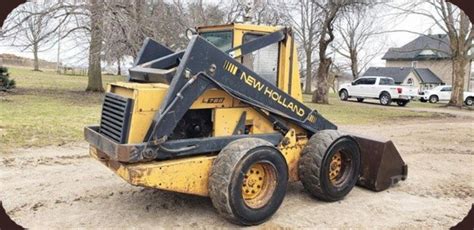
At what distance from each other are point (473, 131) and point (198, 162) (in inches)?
492

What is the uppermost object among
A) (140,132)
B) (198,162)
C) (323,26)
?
(323,26)

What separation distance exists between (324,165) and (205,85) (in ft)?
6.13

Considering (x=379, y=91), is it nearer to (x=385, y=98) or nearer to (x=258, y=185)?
(x=385, y=98)

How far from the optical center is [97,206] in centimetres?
526

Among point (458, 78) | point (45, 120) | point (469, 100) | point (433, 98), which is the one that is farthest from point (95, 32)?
point (433, 98)

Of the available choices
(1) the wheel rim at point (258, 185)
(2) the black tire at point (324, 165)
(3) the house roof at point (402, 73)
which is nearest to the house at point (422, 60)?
(3) the house roof at point (402, 73)

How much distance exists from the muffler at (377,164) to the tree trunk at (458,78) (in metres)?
21.2

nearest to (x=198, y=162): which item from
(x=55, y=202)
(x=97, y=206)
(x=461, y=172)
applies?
(x=97, y=206)

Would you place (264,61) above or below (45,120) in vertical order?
above

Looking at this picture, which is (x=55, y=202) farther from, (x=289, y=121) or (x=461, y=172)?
(x=461, y=172)

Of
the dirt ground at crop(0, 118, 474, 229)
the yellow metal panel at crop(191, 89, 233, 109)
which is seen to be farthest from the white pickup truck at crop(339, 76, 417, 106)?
the yellow metal panel at crop(191, 89, 233, 109)

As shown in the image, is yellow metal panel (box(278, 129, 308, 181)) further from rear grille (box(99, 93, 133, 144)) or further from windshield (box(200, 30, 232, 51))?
rear grille (box(99, 93, 133, 144))

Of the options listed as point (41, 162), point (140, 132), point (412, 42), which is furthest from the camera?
point (412, 42)

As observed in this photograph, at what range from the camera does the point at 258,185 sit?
504 cm
